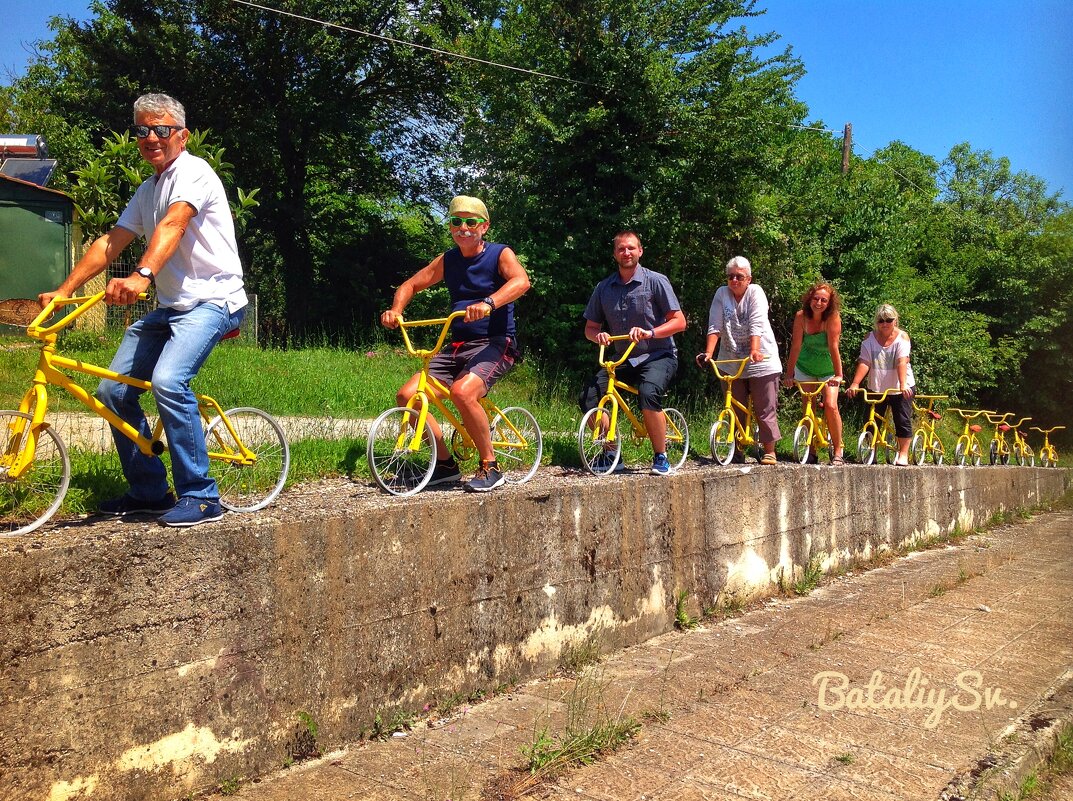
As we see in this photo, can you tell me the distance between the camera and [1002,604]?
7.98m

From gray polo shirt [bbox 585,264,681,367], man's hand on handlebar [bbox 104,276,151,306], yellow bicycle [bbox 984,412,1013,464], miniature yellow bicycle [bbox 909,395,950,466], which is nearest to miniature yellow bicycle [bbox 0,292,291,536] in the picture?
man's hand on handlebar [bbox 104,276,151,306]

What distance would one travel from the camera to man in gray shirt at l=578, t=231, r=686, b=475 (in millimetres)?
7219

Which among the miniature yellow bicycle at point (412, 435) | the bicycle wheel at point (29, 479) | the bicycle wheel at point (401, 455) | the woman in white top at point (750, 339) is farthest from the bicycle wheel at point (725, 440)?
the bicycle wheel at point (29, 479)

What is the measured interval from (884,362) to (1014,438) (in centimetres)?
1350

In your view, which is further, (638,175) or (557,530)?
(638,175)

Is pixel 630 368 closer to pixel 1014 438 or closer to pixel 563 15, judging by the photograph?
pixel 563 15

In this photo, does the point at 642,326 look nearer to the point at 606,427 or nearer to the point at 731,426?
the point at 606,427

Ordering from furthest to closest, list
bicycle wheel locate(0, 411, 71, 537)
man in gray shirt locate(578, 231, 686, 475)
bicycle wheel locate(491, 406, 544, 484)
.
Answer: man in gray shirt locate(578, 231, 686, 475) → bicycle wheel locate(491, 406, 544, 484) → bicycle wheel locate(0, 411, 71, 537)

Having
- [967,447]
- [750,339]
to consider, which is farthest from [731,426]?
[967,447]

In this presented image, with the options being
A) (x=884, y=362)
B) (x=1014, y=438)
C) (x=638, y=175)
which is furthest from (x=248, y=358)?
(x=1014, y=438)

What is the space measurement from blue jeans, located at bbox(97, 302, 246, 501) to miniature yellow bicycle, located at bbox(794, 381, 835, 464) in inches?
272

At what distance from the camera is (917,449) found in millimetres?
13969

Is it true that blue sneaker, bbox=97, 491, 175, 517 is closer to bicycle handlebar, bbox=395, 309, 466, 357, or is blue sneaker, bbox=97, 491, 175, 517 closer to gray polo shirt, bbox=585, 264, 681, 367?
bicycle handlebar, bbox=395, 309, 466, 357

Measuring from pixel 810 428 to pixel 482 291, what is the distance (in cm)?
535
